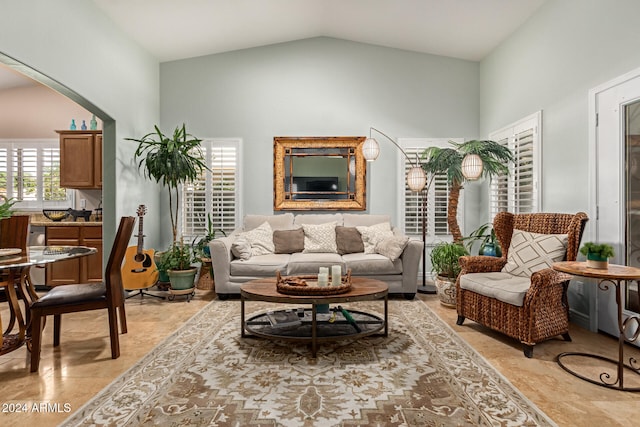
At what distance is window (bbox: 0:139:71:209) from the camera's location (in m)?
5.85

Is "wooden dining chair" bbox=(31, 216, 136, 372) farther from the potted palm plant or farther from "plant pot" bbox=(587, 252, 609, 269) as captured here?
the potted palm plant

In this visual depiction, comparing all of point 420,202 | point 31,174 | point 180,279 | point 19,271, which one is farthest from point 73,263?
→ point 420,202

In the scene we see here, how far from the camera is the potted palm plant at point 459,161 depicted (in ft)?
15.3

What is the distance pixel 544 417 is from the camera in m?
2.00

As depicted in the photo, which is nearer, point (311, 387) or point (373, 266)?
point (311, 387)

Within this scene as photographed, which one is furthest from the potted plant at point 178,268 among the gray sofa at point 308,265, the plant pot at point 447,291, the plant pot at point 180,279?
the plant pot at point 447,291

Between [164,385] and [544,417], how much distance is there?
6.97 feet

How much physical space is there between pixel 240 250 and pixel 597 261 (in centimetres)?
345

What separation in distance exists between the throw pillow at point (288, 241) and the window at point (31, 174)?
330 centimetres

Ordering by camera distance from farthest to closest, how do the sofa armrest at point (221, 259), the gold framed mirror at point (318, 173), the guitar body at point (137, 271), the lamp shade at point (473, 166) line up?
the gold framed mirror at point (318, 173)
the guitar body at point (137, 271)
the sofa armrest at point (221, 259)
the lamp shade at point (473, 166)

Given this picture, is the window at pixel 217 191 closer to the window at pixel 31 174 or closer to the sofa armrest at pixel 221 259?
the sofa armrest at pixel 221 259

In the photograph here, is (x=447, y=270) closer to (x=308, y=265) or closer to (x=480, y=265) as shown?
(x=480, y=265)

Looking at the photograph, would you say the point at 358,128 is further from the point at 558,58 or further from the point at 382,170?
the point at 558,58

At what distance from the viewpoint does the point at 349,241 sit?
16.6 ft
